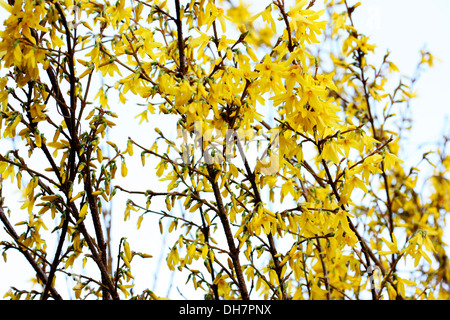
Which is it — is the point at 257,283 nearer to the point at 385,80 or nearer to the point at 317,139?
the point at 317,139

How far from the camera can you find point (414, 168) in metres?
2.50

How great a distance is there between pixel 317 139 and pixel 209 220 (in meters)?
0.57

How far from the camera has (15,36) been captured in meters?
1.52

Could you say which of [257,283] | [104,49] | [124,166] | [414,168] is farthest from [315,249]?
[104,49]

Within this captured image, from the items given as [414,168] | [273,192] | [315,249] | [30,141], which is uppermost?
[414,168]

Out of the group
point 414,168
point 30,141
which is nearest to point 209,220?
point 30,141

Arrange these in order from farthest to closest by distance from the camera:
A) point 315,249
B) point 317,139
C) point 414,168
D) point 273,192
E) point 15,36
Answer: point 414,168 < point 315,249 < point 273,192 < point 317,139 < point 15,36

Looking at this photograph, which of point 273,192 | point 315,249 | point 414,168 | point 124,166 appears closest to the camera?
point 124,166

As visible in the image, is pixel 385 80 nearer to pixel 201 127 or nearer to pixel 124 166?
pixel 201 127

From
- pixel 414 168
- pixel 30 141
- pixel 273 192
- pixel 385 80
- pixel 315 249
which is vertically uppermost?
Result: pixel 385 80

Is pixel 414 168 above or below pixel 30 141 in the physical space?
above

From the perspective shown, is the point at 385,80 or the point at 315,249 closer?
the point at 315,249

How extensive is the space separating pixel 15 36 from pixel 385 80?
196 cm

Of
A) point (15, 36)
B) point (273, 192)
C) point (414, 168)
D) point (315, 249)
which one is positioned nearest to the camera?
point (15, 36)
